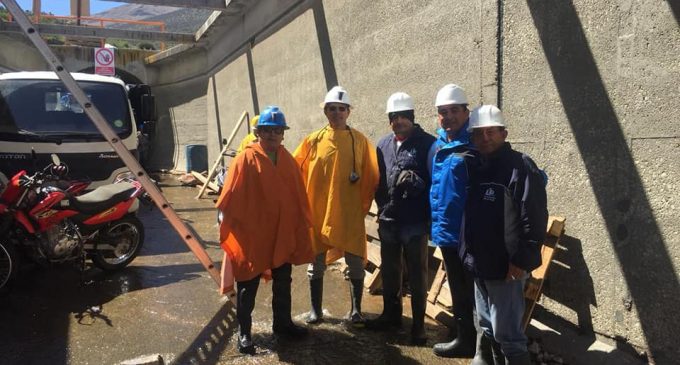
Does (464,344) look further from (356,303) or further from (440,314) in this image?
(356,303)

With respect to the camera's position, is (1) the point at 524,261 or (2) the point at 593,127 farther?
(2) the point at 593,127

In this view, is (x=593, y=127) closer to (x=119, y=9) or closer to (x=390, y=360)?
(x=390, y=360)

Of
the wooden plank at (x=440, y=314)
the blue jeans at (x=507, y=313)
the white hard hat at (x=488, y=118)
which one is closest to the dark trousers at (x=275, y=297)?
the wooden plank at (x=440, y=314)

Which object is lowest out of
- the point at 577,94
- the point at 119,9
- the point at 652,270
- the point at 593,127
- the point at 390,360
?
the point at 390,360

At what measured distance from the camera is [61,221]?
4730 mm

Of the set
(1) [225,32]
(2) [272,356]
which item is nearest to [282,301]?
(2) [272,356]

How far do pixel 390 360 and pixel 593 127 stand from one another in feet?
6.83

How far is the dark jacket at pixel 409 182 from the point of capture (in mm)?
3516

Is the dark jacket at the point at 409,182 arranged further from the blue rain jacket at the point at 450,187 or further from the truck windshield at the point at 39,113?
the truck windshield at the point at 39,113

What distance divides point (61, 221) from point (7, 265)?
577 millimetres

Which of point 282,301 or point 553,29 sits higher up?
point 553,29

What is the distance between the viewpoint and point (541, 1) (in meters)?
3.50

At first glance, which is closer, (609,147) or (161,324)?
(609,147)

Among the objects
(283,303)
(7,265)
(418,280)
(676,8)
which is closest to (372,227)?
(418,280)
